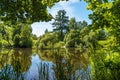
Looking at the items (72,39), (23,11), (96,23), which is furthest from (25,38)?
(96,23)

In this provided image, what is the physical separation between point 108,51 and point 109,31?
779 mm

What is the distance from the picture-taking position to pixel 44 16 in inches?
575

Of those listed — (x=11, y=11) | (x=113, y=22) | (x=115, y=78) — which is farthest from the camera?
(x=11, y=11)

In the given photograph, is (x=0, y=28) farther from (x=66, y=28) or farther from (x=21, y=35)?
(x=66, y=28)

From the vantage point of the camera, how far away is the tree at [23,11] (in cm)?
1297

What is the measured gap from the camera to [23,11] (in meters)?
14.0

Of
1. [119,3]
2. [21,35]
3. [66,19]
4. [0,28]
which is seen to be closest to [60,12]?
[66,19]

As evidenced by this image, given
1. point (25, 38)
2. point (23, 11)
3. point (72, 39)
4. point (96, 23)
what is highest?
point (25, 38)

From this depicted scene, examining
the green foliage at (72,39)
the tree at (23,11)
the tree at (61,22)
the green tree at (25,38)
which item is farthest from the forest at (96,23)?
the tree at (61,22)

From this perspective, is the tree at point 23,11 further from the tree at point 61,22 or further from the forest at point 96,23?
the tree at point 61,22

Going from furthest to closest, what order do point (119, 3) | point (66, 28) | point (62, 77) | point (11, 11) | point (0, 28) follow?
point (66, 28), point (0, 28), point (11, 11), point (119, 3), point (62, 77)

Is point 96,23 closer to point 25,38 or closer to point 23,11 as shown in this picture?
point 23,11

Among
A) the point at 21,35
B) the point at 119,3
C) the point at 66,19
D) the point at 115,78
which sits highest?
the point at 66,19

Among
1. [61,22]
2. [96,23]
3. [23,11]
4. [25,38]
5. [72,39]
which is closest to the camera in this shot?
[96,23]
